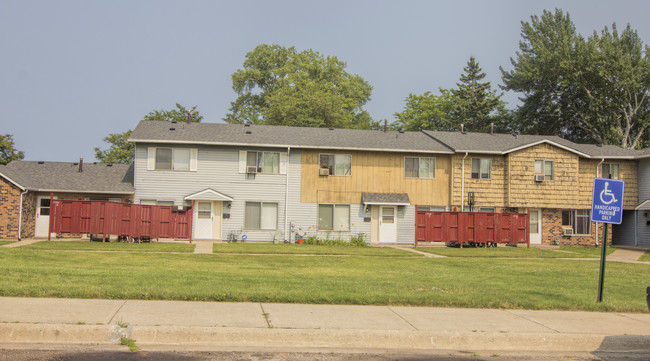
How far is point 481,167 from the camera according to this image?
32.4 m

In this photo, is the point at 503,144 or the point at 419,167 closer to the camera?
the point at 419,167

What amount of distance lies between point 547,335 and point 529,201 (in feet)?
81.5

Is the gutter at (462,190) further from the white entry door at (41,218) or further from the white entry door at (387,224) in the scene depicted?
the white entry door at (41,218)

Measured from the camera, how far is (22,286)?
10.3 meters

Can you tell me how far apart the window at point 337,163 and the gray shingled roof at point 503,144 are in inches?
224

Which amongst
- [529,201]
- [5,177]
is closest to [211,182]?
[5,177]

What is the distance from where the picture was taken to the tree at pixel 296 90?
53.3 metres

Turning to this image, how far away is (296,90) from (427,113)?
13375mm

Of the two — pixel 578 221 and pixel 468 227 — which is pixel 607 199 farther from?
pixel 578 221

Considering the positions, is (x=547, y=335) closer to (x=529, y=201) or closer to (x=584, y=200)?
(x=529, y=201)

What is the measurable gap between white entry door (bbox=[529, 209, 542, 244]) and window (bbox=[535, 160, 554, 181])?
1991 millimetres

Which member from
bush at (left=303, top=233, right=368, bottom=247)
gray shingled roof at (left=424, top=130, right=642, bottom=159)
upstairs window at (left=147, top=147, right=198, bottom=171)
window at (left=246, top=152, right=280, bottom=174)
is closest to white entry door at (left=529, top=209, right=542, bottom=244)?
gray shingled roof at (left=424, top=130, right=642, bottom=159)

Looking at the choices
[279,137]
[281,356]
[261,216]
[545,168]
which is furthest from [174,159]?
→ [281,356]

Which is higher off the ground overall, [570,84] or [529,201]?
[570,84]
